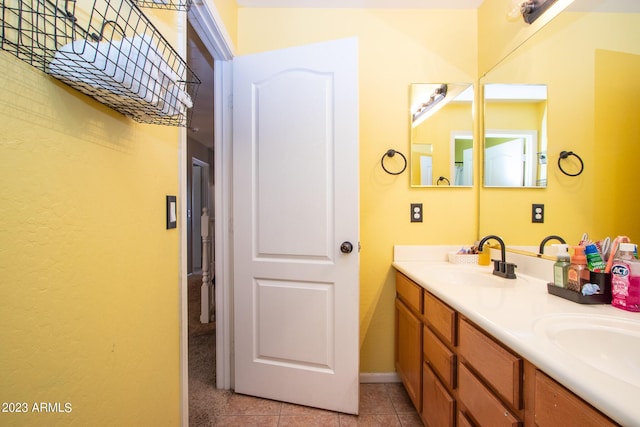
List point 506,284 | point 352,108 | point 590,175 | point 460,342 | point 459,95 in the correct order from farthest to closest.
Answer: point 459,95 → point 352,108 → point 506,284 → point 590,175 → point 460,342

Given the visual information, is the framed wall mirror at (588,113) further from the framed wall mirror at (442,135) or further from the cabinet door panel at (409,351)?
the cabinet door panel at (409,351)

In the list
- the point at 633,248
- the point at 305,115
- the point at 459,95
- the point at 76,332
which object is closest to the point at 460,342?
the point at 633,248

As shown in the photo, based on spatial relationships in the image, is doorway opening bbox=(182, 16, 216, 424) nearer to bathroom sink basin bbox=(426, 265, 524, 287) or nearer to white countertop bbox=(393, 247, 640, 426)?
white countertop bbox=(393, 247, 640, 426)

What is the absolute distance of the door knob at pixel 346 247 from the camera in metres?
1.42

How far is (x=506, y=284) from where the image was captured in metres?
1.20

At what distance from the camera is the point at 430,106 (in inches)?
68.9

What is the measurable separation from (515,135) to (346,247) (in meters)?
1.23

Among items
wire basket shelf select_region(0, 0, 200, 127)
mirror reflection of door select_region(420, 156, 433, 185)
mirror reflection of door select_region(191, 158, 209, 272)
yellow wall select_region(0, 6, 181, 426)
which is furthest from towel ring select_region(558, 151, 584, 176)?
mirror reflection of door select_region(191, 158, 209, 272)

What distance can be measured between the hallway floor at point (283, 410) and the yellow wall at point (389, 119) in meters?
0.20

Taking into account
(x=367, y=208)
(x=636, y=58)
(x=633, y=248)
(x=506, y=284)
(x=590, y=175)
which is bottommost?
(x=506, y=284)

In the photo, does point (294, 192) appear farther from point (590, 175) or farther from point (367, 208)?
point (590, 175)

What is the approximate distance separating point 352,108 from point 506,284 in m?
A: 1.20

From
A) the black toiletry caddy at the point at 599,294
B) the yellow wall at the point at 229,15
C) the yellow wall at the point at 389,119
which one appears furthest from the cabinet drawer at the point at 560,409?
the yellow wall at the point at 229,15

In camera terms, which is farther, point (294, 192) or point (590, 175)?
point (294, 192)
